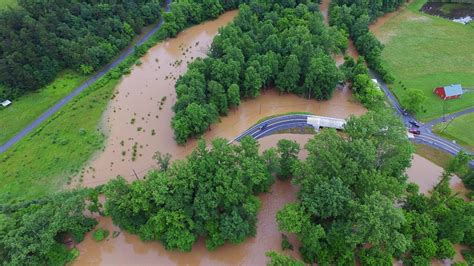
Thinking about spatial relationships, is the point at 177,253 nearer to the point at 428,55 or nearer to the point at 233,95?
the point at 233,95

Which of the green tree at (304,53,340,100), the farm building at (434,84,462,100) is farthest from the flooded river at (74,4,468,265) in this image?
the farm building at (434,84,462,100)

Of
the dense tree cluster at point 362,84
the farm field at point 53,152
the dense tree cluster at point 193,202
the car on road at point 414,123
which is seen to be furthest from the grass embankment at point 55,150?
the car on road at point 414,123

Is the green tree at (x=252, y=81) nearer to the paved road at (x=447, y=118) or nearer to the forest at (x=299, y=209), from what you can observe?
the forest at (x=299, y=209)

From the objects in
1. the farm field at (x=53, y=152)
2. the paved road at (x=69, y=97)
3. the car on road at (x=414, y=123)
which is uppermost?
the paved road at (x=69, y=97)

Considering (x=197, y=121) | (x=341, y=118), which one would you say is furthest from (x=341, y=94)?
(x=197, y=121)

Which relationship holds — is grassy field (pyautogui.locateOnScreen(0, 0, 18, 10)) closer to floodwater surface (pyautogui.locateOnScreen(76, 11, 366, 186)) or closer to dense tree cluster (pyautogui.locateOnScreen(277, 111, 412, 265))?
floodwater surface (pyautogui.locateOnScreen(76, 11, 366, 186))

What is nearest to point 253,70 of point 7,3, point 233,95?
point 233,95
